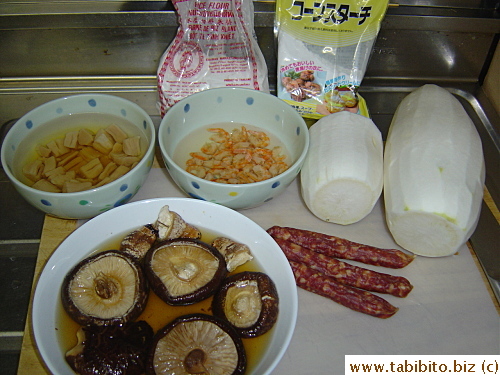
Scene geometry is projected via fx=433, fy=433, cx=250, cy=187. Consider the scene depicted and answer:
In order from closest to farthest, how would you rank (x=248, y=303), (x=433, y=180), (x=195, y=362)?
(x=195, y=362) < (x=248, y=303) < (x=433, y=180)

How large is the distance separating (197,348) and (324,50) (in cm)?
110

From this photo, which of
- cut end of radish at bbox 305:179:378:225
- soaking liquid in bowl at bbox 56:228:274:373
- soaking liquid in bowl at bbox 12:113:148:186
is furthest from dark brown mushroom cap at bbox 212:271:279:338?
soaking liquid in bowl at bbox 12:113:148:186

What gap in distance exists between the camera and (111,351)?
1015mm

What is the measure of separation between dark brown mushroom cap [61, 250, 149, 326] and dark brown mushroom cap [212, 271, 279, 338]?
0.68 feet

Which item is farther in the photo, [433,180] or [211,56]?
[211,56]

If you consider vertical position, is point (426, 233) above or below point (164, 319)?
above

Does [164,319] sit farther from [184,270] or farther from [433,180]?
[433,180]

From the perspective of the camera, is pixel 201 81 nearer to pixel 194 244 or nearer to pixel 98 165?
pixel 98 165

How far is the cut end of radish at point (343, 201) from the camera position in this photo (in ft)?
4.28

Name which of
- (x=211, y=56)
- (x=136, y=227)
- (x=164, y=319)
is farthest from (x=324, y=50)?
(x=164, y=319)

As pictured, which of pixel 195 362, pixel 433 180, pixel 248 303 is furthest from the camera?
pixel 433 180

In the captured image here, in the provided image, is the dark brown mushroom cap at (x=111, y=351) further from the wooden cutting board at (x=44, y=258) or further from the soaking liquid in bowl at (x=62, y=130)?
the soaking liquid in bowl at (x=62, y=130)

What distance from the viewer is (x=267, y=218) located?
143cm

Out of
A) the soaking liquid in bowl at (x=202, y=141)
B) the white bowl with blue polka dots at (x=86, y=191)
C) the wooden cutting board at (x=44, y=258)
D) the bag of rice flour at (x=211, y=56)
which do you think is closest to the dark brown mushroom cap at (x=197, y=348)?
the wooden cutting board at (x=44, y=258)
